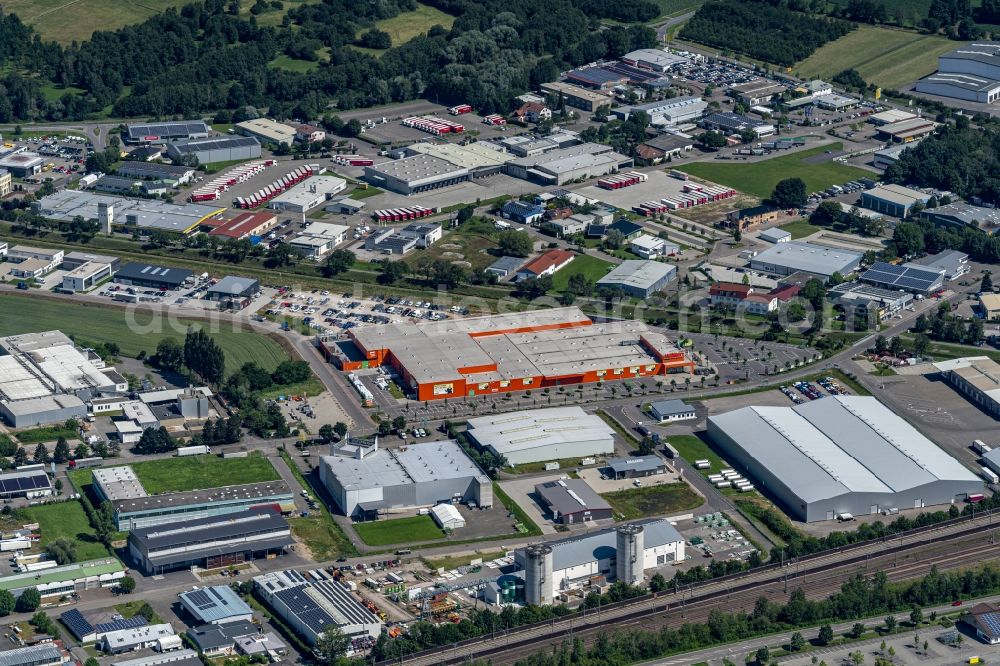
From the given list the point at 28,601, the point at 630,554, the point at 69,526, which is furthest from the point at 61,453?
the point at 630,554

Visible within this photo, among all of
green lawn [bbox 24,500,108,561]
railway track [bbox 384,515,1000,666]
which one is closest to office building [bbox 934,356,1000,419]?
railway track [bbox 384,515,1000,666]

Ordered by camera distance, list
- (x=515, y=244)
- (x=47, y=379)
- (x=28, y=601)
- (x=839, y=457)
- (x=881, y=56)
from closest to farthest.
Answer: (x=28, y=601), (x=839, y=457), (x=47, y=379), (x=515, y=244), (x=881, y=56)

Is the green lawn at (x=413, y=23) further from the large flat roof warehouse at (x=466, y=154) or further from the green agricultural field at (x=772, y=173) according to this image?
the green agricultural field at (x=772, y=173)

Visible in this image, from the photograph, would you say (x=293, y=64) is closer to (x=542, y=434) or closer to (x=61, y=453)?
(x=542, y=434)

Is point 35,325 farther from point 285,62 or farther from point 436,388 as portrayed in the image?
point 285,62

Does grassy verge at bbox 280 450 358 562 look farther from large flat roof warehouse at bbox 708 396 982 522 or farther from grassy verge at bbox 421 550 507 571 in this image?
large flat roof warehouse at bbox 708 396 982 522

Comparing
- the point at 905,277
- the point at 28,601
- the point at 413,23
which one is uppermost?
the point at 413,23

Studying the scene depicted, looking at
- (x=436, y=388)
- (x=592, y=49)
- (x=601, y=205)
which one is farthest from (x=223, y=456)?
(x=592, y=49)
